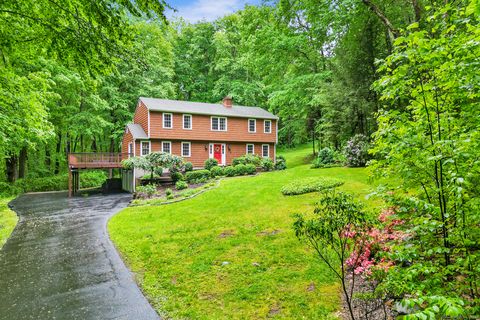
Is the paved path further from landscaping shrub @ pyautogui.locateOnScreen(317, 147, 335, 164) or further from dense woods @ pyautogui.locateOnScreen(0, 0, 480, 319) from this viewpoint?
landscaping shrub @ pyautogui.locateOnScreen(317, 147, 335, 164)

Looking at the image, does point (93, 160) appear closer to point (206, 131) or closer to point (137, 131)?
point (137, 131)

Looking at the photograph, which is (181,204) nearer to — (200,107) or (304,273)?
(304,273)

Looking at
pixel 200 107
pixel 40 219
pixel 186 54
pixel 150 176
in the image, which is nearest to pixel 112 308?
pixel 40 219

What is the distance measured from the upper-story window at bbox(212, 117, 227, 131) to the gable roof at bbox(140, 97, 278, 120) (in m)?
0.54

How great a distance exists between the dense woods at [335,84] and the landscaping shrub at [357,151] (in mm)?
907

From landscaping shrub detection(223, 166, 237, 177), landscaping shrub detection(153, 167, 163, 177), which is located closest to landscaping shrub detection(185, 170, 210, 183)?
landscaping shrub detection(223, 166, 237, 177)

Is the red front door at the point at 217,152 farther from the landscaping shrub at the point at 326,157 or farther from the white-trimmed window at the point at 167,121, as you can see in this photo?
the landscaping shrub at the point at 326,157

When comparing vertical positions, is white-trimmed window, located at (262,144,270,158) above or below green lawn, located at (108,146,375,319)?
above

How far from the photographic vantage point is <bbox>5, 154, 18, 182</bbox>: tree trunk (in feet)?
78.9

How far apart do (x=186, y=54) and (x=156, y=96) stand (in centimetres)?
1256

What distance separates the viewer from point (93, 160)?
2070cm

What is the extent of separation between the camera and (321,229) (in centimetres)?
327

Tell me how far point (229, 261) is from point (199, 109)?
19.4m

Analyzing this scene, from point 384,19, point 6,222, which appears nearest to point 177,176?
point 6,222
